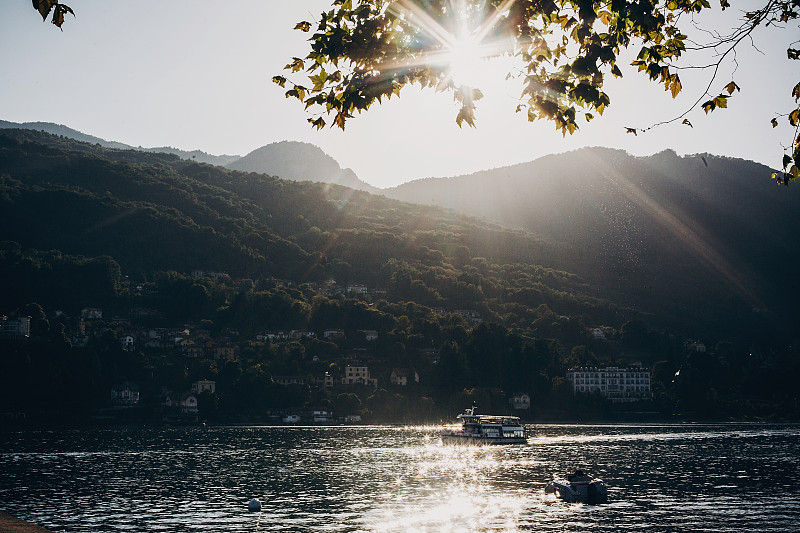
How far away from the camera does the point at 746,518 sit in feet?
173

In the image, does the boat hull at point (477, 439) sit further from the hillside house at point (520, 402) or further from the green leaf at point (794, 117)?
the green leaf at point (794, 117)

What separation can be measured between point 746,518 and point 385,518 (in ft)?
→ 78.3

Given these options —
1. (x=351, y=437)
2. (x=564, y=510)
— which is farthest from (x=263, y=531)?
(x=351, y=437)

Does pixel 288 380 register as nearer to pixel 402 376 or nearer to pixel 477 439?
pixel 402 376

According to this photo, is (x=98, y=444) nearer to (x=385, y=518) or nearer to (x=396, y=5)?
(x=385, y=518)

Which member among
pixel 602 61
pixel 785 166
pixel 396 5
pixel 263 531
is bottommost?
pixel 263 531

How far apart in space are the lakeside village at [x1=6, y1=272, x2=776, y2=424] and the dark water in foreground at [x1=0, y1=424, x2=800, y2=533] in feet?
117

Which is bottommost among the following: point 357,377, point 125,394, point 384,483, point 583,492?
point 384,483

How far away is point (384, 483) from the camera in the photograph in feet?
241

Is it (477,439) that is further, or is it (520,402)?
(520,402)

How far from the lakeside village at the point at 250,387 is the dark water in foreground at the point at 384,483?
35.7m

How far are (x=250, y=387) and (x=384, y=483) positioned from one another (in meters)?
105

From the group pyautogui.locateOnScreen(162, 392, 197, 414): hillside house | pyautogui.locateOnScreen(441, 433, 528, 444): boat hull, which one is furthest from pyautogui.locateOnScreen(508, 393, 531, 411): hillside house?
pyautogui.locateOnScreen(162, 392, 197, 414): hillside house

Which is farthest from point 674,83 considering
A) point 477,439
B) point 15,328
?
point 15,328
